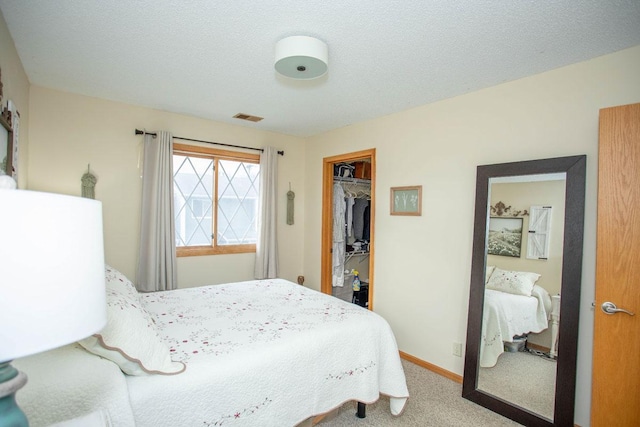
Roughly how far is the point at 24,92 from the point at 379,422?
3.59 metres

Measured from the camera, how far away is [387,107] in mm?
3098

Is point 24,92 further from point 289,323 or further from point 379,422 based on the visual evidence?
point 379,422

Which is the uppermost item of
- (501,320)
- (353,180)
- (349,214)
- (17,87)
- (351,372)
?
(17,87)

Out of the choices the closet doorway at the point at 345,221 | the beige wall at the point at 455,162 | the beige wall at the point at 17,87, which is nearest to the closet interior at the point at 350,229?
the closet doorway at the point at 345,221

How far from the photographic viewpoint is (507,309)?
2.40 m

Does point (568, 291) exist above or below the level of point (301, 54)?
below

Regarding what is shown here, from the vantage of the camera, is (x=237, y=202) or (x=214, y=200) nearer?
(x=214, y=200)

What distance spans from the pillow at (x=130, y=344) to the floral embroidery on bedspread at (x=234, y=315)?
0.44 ft

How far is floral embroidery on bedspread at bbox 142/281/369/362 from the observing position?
1.71 metres

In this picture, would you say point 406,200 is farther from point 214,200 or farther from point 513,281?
point 214,200

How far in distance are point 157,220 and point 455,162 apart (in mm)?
2904

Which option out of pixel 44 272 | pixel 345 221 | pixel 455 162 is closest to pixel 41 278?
pixel 44 272

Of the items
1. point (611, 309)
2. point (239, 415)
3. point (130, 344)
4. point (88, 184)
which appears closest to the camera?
point (130, 344)

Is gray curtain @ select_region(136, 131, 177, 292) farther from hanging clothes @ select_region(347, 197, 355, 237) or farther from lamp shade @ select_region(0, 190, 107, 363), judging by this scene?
lamp shade @ select_region(0, 190, 107, 363)
